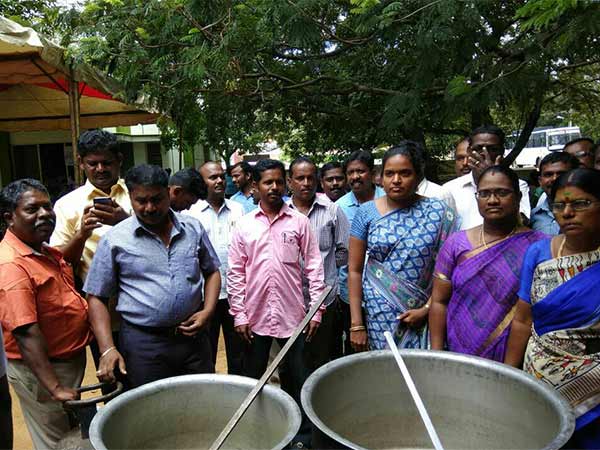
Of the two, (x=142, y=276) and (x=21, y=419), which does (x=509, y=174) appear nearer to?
(x=142, y=276)

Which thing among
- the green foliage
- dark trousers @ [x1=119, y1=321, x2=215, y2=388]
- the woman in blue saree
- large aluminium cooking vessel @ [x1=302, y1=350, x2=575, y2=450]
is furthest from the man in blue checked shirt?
the green foliage

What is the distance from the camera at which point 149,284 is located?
7.50 feet

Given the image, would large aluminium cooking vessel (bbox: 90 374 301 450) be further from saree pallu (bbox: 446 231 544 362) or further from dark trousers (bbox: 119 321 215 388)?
saree pallu (bbox: 446 231 544 362)

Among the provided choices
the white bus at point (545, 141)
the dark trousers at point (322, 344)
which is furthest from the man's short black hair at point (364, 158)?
the white bus at point (545, 141)

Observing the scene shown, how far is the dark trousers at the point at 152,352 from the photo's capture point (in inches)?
90.4

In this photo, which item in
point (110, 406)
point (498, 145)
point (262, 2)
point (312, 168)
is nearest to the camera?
point (110, 406)

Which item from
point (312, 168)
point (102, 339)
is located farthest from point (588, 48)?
point (102, 339)

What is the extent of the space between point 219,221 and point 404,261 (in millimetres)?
1913

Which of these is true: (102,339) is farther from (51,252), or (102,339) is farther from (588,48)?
(588,48)

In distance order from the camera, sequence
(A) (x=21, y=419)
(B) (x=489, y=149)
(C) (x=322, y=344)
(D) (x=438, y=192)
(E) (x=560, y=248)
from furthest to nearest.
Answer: (A) (x=21, y=419) < (C) (x=322, y=344) < (D) (x=438, y=192) < (B) (x=489, y=149) < (E) (x=560, y=248)

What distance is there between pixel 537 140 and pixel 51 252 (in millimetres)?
31896

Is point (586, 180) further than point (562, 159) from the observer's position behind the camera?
No

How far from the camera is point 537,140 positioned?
29703 millimetres

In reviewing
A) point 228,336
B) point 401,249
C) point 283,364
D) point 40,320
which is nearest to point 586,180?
point 401,249
